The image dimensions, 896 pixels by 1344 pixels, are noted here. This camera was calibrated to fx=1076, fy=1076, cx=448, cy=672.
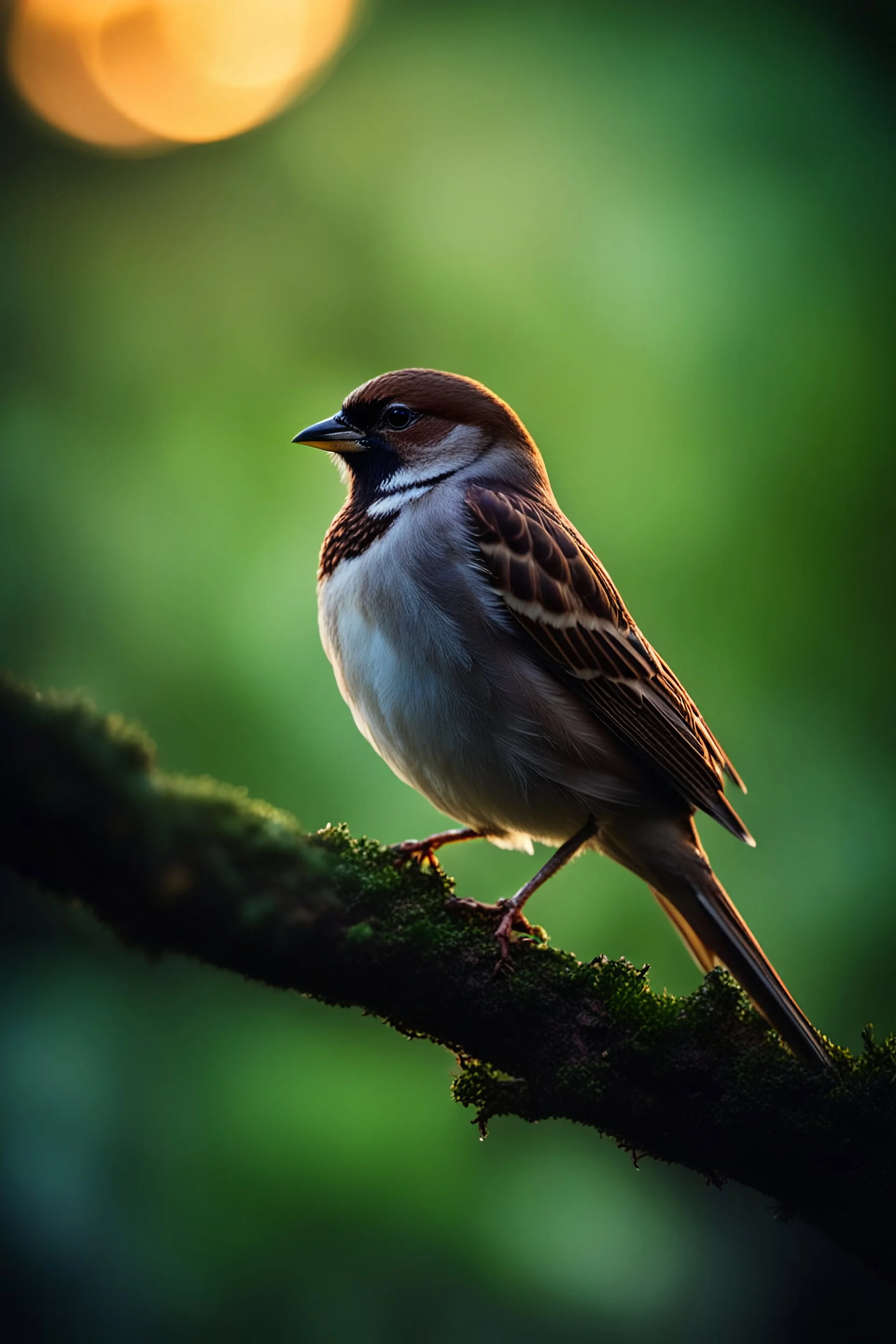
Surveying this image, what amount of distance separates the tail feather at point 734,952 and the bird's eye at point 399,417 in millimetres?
1577

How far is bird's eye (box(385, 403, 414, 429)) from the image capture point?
3.27 m

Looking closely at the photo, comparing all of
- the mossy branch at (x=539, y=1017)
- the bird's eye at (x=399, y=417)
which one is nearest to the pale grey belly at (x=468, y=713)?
the mossy branch at (x=539, y=1017)

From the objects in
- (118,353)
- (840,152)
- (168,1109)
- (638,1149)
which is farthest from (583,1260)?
(840,152)

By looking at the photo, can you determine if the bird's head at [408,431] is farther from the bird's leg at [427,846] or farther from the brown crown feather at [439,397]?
the bird's leg at [427,846]

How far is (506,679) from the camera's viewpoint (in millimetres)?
2791

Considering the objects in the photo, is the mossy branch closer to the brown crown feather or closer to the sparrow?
the sparrow

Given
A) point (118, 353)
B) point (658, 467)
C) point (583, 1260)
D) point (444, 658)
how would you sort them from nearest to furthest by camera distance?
point (444, 658) < point (583, 1260) < point (658, 467) < point (118, 353)

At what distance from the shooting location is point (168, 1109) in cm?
460

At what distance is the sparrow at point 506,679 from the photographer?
276 cm

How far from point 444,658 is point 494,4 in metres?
5.11

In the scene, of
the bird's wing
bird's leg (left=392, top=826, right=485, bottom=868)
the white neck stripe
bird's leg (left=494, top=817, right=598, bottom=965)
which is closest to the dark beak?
the white neck stripe

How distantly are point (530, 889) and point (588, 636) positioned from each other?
75 cm

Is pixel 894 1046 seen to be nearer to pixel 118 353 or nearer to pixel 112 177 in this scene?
pixel 118 353

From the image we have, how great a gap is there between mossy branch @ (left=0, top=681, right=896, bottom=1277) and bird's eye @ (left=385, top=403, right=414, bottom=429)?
1.48 meters
